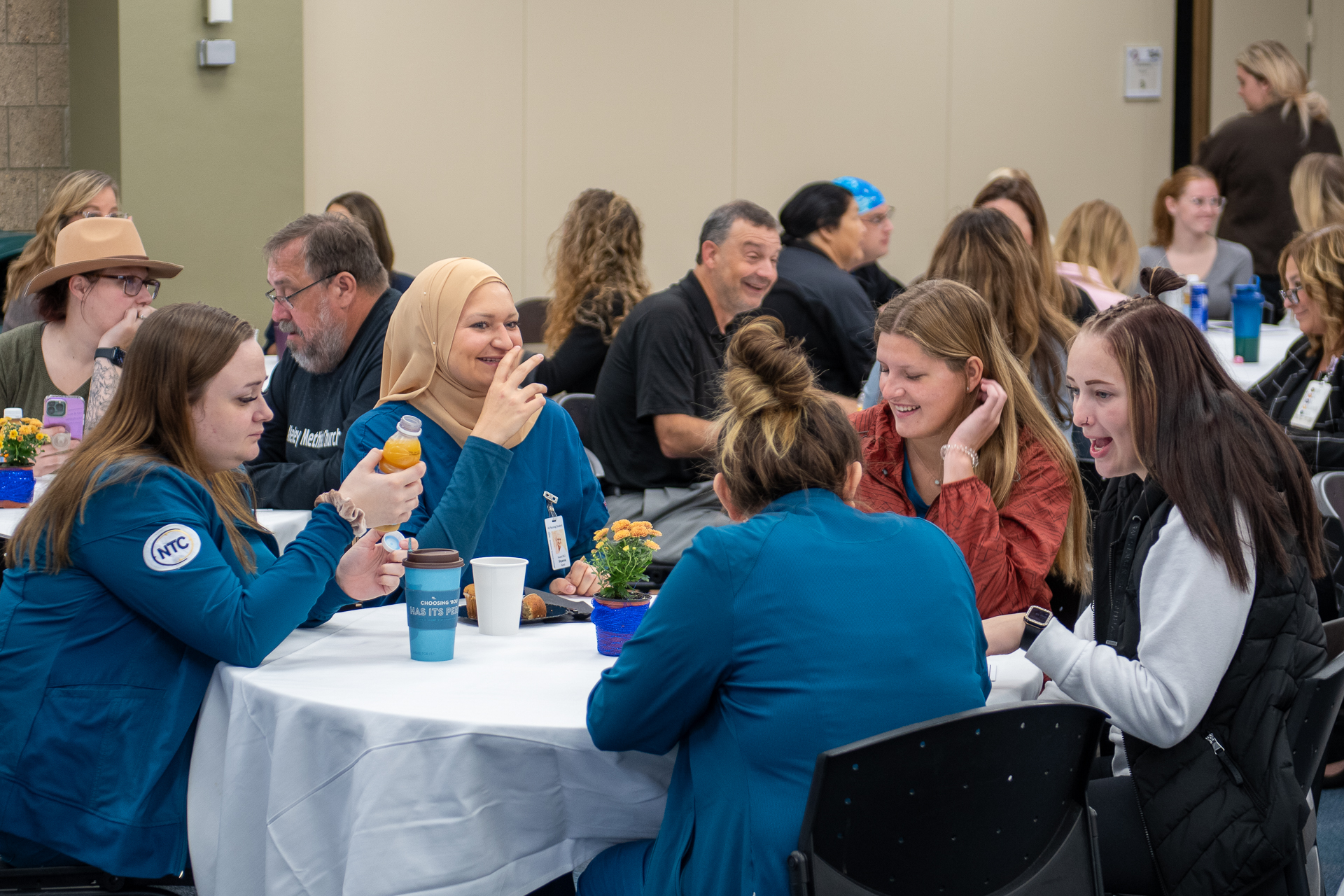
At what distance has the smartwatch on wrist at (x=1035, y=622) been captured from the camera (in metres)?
1.97

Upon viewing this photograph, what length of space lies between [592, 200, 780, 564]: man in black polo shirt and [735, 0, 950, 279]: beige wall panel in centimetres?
352

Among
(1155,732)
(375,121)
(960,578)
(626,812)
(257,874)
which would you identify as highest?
(375,121)

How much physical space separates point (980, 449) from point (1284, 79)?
5792 mm

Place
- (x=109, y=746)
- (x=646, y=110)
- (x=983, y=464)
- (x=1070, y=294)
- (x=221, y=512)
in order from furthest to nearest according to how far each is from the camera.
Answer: (x=646, y=110)
(x=1070, y=294)
(x=983, y=464)
(x=221, y=512)
(x=109, y=746)

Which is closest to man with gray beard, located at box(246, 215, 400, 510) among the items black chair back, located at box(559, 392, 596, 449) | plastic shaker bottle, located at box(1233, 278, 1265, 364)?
black chair back, located at box(559, 392, 596, 449)

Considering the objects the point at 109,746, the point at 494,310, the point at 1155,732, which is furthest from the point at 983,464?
the point at 109,746

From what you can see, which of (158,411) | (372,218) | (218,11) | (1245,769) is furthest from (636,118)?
(1245,769)

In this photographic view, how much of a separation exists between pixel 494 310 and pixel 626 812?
4.06 feet

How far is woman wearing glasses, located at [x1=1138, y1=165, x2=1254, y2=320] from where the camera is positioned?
6.38 metres

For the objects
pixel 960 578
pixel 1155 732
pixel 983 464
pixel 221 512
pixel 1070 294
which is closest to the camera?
pixel 960 578

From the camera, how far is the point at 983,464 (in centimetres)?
256

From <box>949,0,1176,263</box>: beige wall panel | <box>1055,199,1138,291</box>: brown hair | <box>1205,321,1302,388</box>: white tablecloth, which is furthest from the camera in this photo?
<box>949,0,1176,263</box>: beige wall panel

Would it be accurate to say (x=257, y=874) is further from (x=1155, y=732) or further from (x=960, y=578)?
(x=1155, y=732)

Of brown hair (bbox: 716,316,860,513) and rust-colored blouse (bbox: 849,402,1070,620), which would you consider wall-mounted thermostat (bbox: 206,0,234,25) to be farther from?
brown hair (bbox: 716,316,860,513)
